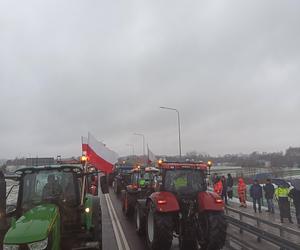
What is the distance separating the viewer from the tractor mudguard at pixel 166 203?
8.43 m

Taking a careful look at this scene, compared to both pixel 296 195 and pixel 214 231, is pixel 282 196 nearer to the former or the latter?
pixel 296 195

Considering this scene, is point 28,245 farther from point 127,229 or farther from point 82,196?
point 127,229

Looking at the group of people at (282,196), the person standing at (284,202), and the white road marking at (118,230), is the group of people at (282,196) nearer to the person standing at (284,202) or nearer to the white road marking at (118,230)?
the person standing at (284,202)

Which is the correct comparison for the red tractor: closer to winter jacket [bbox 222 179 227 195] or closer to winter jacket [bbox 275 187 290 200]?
winter jacket [bbox 275 187 290 200]

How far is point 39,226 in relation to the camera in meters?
5.80

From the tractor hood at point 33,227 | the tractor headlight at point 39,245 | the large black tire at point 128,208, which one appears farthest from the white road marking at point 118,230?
the tractor headlight at point 39,245

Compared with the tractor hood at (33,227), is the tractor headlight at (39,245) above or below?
below

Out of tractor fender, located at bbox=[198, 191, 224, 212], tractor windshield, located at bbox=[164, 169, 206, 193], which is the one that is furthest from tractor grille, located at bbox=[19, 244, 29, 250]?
tractor windshield, located at bbox=[164, 169, 206, 193]

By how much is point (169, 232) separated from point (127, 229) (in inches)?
171

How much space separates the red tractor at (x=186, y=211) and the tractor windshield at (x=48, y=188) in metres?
2.15

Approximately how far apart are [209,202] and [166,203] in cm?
104

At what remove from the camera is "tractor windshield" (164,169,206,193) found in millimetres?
9258

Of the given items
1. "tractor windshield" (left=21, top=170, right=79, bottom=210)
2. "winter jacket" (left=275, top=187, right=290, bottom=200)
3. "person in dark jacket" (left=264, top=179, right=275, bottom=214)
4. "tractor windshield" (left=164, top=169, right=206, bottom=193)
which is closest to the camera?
"tractor windshield" (left=21, top=170, right=79, bottom=210)

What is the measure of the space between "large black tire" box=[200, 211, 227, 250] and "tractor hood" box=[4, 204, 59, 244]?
3303 mm
